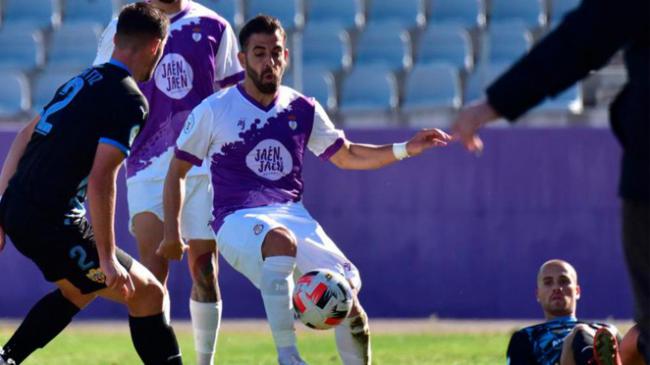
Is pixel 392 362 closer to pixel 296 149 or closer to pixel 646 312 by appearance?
pixel 296 149

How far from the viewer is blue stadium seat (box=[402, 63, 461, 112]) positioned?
1655 cm

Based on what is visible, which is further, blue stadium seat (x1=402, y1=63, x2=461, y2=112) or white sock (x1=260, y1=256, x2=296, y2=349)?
blue stadium seat (x1=402, y1=63, x2=461, y2=112)

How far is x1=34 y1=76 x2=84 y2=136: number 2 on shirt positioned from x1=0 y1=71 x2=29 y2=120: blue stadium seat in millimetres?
10174

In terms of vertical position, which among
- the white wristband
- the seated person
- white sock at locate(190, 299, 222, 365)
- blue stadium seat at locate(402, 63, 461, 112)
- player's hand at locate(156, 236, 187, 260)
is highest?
the white wristband

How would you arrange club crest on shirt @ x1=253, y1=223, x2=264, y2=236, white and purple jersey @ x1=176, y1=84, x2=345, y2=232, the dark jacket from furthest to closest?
white and purple jersey @ x1=176, y1=84, x2=345, y2=232, club crest on shirt @ x1=253, y1=223, x2=264, y2=236, the dark jacket

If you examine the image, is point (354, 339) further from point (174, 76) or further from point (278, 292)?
point (174, 76)

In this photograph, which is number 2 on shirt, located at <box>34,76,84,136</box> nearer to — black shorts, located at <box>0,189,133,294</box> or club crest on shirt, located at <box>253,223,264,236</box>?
black shorts, located at <box>0,189,133,294</box>

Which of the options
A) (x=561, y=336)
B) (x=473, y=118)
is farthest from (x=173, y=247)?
(x=473, y=118)

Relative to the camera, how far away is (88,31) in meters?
17.8

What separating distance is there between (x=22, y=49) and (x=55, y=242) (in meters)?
11.6

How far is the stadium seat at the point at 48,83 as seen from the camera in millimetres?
16953

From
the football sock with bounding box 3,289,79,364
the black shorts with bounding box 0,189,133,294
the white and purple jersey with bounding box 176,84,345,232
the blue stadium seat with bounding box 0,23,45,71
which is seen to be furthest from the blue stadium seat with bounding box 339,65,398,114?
the black shorts with bounding box 0,189,133,294

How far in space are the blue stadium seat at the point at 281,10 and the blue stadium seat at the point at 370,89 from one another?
1.34 meters

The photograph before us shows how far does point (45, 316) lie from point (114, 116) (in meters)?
1.35
